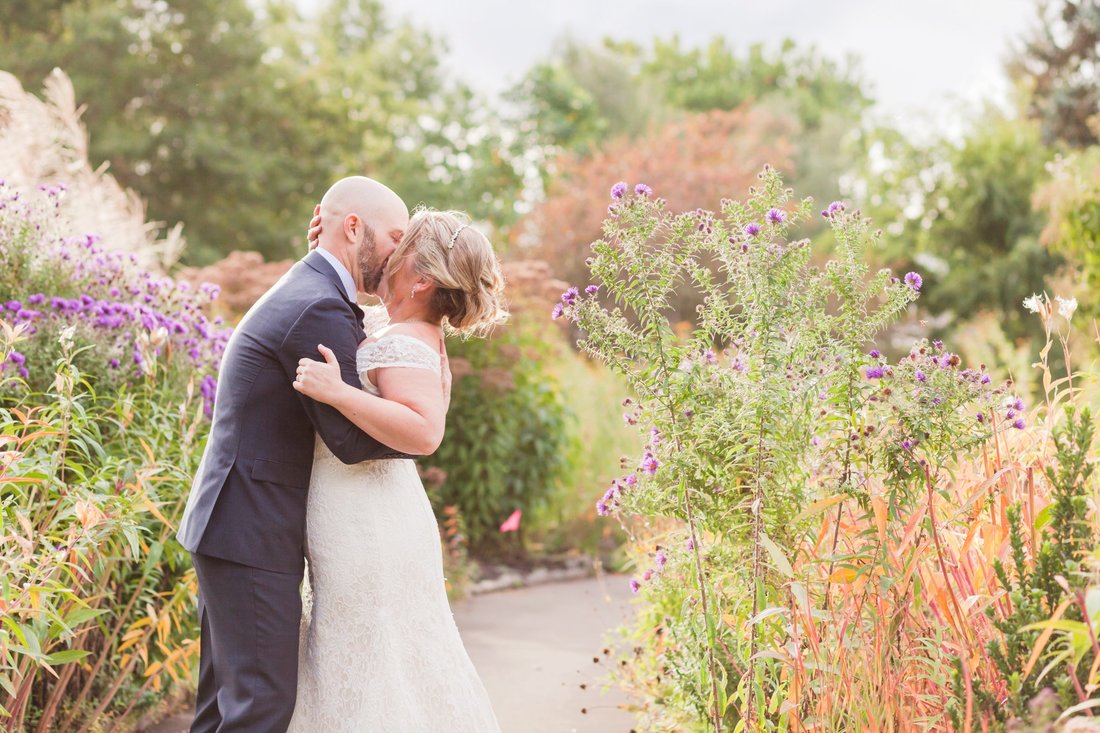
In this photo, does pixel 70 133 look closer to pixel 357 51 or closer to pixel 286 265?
pixel 286 265

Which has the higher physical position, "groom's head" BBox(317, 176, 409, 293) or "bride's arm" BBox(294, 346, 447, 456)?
"groom's head" BBox(317, 176, 409, 293)

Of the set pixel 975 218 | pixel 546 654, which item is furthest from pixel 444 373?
pixel 975 218

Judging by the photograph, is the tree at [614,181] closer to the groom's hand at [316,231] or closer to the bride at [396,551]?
the groom's hand at [316,231]

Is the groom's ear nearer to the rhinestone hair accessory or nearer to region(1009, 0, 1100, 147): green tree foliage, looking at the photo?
the rhinestone hair accessory

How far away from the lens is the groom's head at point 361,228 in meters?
2.99

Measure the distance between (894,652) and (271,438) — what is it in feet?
6.17

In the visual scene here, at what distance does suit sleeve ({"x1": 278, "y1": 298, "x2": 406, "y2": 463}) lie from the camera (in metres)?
2.65

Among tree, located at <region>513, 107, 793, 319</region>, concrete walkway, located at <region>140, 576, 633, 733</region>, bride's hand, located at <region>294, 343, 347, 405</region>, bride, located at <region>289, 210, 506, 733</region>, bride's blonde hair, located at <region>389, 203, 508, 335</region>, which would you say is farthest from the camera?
tree, located at <region>513, 107, 793, 319</region>

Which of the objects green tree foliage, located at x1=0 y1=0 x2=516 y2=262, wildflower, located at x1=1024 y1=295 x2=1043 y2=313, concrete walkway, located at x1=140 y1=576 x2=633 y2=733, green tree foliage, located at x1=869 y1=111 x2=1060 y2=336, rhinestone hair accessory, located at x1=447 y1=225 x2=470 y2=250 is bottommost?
concrete walkway, located at x1=140 y1=576 x2=633 y2=733

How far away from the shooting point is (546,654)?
5.84 metres

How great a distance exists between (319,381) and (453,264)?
549 mm

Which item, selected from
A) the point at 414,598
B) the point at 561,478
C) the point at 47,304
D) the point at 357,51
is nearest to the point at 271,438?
the point at 414,598

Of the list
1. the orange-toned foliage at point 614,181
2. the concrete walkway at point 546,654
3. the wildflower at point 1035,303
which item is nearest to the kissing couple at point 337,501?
the wildflower at point 1035,303

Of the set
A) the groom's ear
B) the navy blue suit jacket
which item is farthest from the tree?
the navy blue suit jacket
